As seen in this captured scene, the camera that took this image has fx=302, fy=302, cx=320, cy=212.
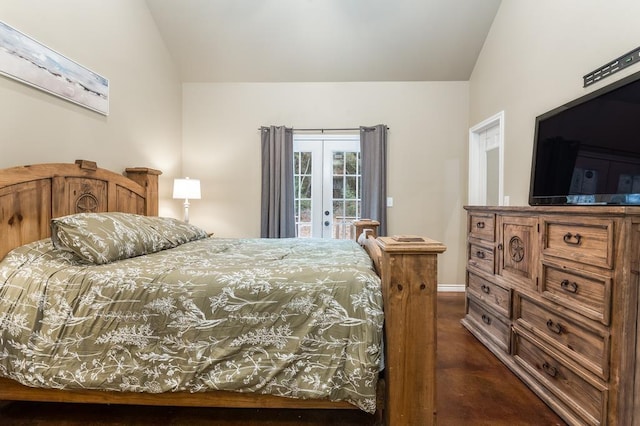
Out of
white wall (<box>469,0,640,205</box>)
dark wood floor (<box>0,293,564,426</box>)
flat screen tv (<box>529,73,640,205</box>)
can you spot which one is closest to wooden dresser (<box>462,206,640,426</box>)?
dark wood floor (<box>0,293,564,426</box>)

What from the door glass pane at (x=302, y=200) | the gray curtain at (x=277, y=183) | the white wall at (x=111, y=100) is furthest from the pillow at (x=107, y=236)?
the door glass pane at (x=302, y=200)

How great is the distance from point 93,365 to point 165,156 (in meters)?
2.71

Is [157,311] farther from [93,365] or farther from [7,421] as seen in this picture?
[7,421]

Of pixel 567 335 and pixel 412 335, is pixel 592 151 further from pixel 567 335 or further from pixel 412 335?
pixel 412 335

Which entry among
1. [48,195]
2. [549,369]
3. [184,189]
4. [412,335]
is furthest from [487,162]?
[48,195]

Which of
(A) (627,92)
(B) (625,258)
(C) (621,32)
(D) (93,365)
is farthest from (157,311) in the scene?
(C) (621,32)

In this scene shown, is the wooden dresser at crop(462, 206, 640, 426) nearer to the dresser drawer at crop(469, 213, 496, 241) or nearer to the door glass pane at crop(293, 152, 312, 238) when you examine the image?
the dresser drawer at crop(469, 213, 496, 241)

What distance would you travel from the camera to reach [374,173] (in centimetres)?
379

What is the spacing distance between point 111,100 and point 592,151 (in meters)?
3.63

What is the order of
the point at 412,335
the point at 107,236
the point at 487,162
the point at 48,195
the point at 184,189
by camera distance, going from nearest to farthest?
the point at 412,335, the point at 107,236, the point at 48,195, the point at 184,189, the point at 487,162

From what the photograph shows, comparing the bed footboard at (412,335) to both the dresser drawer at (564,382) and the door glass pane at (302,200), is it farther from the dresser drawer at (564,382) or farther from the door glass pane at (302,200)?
the door glass pane at (302,200)

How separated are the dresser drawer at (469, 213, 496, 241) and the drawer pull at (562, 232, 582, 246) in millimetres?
729

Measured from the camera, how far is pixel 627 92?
160cm

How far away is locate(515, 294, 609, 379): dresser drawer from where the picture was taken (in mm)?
1420
